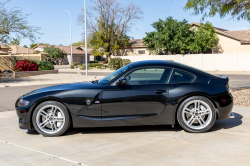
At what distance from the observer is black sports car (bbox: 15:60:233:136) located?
5.35m

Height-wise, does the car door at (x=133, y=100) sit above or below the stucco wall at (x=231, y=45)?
below

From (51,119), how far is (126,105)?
1.48 metres

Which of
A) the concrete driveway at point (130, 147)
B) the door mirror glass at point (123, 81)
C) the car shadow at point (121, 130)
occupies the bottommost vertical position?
the concrete driveway at point (130, 147)

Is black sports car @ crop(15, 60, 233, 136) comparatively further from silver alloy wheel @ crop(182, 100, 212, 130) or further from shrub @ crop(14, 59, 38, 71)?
shrub @ crop(14, 59, 38, 71)

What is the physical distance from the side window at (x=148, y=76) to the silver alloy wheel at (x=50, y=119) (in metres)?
1.50

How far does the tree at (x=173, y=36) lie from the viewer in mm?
38969

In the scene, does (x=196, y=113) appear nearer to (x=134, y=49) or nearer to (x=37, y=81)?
(x=37, y=81)

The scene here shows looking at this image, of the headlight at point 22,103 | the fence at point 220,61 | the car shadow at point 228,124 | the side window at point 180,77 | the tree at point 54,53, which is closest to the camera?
the headlight at point 22,103

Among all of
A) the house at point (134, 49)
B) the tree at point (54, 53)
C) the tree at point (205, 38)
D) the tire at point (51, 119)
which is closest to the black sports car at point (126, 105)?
the tire at point (51, 119)

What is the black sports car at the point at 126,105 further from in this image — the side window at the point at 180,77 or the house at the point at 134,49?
the house at the point at 134,49

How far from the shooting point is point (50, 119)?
17.7 feet

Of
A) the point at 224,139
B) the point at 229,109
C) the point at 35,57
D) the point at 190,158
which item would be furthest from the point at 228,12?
the point at 35,57

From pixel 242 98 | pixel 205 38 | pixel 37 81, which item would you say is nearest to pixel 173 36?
pixel 205 38

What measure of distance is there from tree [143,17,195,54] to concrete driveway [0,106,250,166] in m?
33.9
